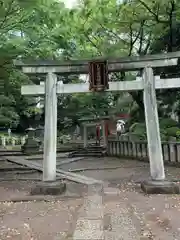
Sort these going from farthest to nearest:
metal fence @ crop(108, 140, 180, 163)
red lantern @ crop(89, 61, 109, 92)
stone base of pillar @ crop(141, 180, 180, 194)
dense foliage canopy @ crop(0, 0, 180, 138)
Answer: metal fence @ crop(108, 140, 180, 163) → dense foliage canopy @ crop(0, 0, 180, 138) → red lantern @ crop(89, 61, 109, 92) → stone base of pillar @ crop(141, 180, 180, 194)

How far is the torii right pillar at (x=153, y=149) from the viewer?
756 centimetres

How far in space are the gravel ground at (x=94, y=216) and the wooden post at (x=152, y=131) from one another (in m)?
0.74

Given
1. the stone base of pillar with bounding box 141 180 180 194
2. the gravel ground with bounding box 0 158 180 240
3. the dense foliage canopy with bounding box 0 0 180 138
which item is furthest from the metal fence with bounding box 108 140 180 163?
the stone base of pillar with bounding box 141 180 180 194

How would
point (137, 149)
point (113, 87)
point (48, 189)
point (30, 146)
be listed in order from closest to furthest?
point (48, 189), point (113, 87), point (137, 149), point (30, 146)

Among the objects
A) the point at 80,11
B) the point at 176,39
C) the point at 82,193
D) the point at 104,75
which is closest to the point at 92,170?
the point at 82,193

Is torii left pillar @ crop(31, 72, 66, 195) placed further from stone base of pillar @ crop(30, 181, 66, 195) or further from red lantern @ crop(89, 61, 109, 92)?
red lantern @ crop(89, 61, 109, 92)

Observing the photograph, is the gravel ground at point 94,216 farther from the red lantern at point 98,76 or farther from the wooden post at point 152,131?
the red lantern at point 98,76

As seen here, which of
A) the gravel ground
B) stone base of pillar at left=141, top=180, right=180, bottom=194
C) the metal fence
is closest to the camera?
the gravel ground

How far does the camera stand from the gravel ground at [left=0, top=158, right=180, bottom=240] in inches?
190

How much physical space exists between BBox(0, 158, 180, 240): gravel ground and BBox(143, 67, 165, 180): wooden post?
74 centimetres

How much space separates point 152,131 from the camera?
26.1ft

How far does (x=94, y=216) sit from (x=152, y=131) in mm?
3163

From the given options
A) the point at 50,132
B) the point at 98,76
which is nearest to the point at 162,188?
the point at 50,132

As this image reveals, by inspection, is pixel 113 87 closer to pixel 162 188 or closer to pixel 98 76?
pixel 98 76
